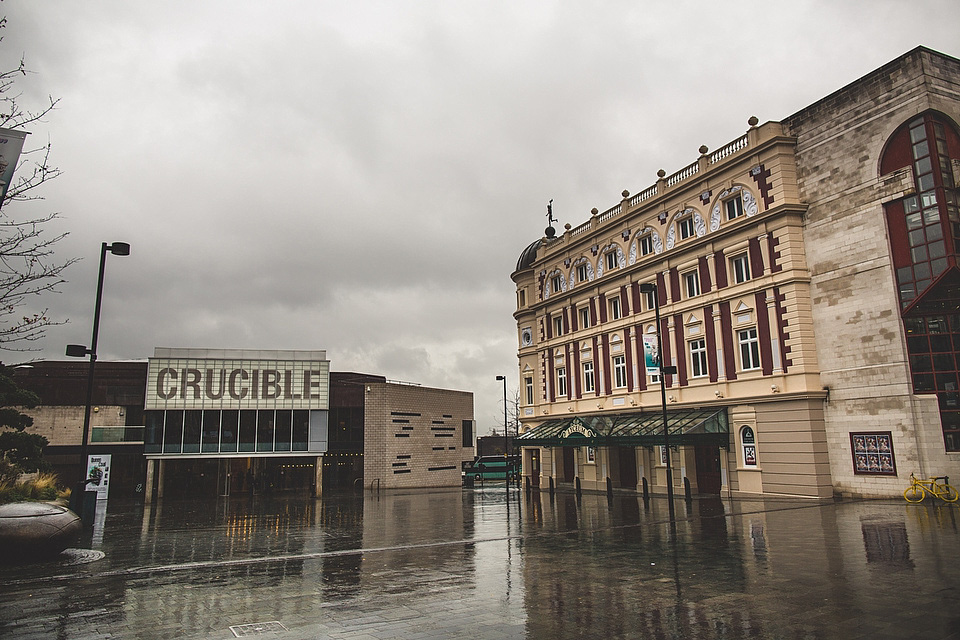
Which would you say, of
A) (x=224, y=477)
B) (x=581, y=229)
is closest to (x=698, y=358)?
(x=581, y=229)

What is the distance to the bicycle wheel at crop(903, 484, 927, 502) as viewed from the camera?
22.5 metres

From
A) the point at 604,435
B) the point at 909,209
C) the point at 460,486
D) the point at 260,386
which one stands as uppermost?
the point at 909,209

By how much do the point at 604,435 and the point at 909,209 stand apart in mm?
17244

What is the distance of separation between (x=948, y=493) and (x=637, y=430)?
519 inches

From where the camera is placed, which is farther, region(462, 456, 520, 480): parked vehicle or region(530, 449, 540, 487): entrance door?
region(462, 456, 520, 480): parked vehicle

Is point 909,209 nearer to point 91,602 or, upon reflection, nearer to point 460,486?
point 91,602

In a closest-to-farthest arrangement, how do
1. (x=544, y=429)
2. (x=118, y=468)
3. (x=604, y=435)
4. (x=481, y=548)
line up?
(x=481, y=548)
(x=604, y=435)
(x=544, y=429)
(x=118, y=468)

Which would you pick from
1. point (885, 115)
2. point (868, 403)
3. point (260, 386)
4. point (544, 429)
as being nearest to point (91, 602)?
point (868, 403)

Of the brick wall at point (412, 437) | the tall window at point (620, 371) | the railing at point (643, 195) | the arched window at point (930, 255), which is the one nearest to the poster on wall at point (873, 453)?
the arched window at point (930, 255)

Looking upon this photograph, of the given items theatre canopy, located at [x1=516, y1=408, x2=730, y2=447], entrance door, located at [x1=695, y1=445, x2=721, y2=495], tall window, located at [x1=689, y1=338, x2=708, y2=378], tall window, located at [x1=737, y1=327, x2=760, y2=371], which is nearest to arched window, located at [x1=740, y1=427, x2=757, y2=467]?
theatre canopy, located at [x1=516, y1=408, x2=730, y2=447]

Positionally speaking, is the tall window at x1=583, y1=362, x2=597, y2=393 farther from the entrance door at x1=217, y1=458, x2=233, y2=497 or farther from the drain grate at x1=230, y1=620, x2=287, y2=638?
the drain grate at x1=230, y1=620, x2=287, y2=638

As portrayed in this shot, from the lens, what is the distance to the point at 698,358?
105ft

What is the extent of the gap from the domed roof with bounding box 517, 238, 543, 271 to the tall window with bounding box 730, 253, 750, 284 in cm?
1980

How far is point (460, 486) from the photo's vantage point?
55.6 metres
